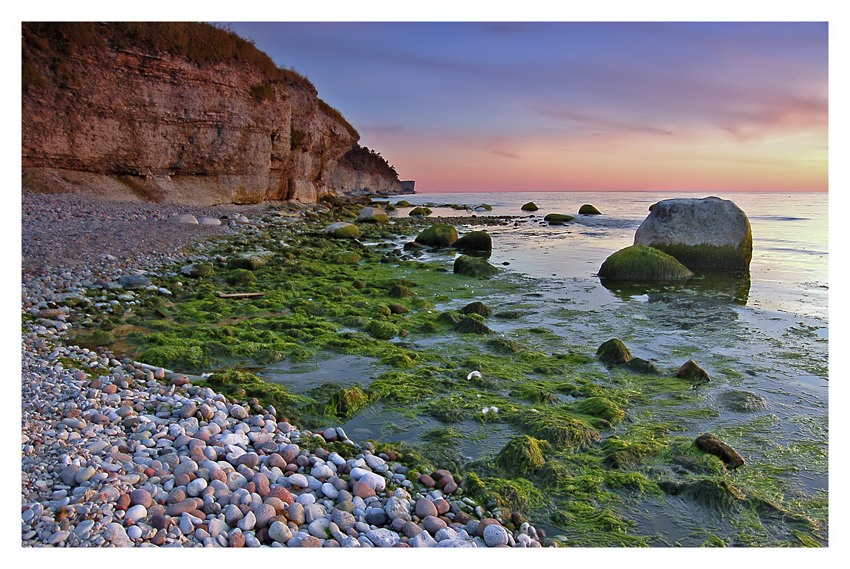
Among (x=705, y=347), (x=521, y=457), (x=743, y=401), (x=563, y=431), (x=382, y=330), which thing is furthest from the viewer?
(x=382, y=330)

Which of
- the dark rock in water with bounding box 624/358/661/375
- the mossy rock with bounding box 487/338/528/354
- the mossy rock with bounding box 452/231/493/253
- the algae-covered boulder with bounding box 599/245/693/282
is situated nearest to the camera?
the dark rock in water with bounding box 624/358/661/375

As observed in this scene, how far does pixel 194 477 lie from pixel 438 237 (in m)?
17.0

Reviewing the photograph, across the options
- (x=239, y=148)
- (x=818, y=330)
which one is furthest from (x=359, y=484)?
(x=239, y=148)

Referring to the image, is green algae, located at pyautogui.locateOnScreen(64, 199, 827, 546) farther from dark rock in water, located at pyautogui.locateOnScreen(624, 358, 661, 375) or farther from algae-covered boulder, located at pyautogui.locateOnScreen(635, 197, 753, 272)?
algae-covered boulder, located at pyautogui.locateOnScreen(635, 197, 753, 272)

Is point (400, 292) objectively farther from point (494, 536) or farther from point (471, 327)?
point (494, 536)

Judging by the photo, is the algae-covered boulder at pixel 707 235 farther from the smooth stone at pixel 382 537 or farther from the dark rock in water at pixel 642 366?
the smooth stone at pixel 382 537

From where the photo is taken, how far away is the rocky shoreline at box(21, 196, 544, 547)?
3.15 meters

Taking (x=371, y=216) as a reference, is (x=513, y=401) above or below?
below

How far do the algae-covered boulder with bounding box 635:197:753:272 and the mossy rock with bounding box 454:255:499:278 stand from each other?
501 centimetres

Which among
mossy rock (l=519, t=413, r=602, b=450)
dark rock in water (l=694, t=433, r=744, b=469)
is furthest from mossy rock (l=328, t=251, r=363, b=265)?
dark rock in water (l=694, t=433, r=744, b=469)

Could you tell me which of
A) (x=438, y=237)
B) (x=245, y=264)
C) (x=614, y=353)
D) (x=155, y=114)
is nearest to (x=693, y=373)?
(x=614, y=353)

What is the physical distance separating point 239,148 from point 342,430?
27.2 meters

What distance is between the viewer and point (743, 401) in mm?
5684

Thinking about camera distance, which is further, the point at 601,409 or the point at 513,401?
the point at 513,401
